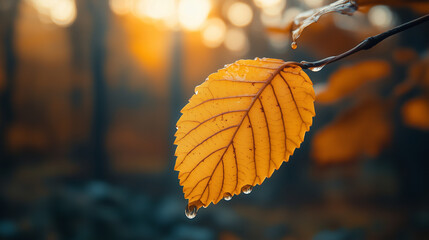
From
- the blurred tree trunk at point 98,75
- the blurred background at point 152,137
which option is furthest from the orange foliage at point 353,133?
the blurred tree trunk at point 98,75

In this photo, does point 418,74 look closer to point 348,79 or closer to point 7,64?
point 348,79

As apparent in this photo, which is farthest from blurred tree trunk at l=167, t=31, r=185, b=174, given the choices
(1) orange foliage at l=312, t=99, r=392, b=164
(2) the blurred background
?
(1) orange foliage at l=312, t=99, r=392, b=164

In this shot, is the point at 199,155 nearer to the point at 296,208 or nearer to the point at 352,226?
the point at 352,226

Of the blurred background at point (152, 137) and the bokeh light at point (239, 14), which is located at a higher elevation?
the bokeh light at point (239, 14)

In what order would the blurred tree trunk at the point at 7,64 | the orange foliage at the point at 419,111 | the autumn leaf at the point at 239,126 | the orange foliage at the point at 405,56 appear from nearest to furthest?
1. the autumn leaf at the point at 239,126
2. the orange foliage at the point at 405,56
3. the orange foliage at the point at 419,111
4. the blurred tree trunk at the point at 7,64

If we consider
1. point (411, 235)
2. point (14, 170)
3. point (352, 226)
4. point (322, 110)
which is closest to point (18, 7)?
point (14, 170)

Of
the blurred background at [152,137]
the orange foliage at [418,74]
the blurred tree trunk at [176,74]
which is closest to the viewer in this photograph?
the orange foliage at [418,74]

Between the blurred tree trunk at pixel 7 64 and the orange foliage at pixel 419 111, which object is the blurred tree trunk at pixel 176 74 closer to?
the blurred tree trunk at pixel 7 64
